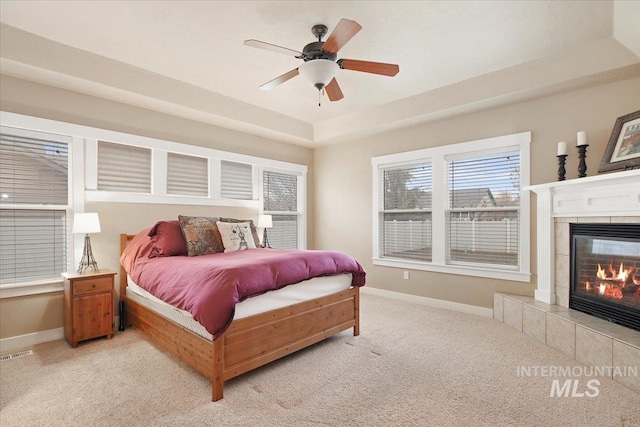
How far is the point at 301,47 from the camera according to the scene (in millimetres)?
3047

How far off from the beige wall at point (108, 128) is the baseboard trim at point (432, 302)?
2297 millimetres

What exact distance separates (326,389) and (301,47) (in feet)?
9.53

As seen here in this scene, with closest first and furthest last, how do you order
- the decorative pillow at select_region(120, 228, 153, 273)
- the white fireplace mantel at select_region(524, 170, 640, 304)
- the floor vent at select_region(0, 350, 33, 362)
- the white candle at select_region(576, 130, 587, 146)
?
the white fireplace mantel at select_region(524, 170, 640, 304)
the floor vent at select_region(0, 350, 33, 362)
the white candle at select_region(576, 130, 587, 146)
the decorative pillow at select_region(120, 228, 153, 273)

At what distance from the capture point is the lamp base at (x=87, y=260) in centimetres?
324

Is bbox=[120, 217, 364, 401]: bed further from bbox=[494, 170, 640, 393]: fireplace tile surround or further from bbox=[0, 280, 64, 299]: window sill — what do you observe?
bbox=[494, 170, 640, 393]: fireplace tile surround

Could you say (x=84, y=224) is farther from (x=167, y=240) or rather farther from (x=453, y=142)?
(x=453, y=142)

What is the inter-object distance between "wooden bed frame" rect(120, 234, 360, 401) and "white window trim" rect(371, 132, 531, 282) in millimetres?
1630

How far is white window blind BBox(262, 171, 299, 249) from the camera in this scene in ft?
17.3

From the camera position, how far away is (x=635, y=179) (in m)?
2.56

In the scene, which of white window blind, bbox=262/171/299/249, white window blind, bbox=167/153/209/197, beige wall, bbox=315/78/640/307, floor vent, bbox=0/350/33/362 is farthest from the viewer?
white window blind, bbox=262/171/299/249

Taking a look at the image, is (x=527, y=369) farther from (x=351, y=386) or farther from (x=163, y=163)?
(x=163, y=163)

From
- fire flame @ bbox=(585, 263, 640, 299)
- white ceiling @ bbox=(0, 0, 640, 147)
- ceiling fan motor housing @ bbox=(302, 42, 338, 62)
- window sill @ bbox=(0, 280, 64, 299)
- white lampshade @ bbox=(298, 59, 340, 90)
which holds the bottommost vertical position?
window sill @ bbox=(0, 280, 64, 299)

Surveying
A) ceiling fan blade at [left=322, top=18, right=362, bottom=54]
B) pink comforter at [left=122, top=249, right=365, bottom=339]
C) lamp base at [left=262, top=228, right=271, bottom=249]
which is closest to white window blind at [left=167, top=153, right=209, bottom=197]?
lamp base at [left=262, top=228, right=271, bottom=249]

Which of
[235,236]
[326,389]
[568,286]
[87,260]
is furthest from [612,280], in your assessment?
[87,260]
